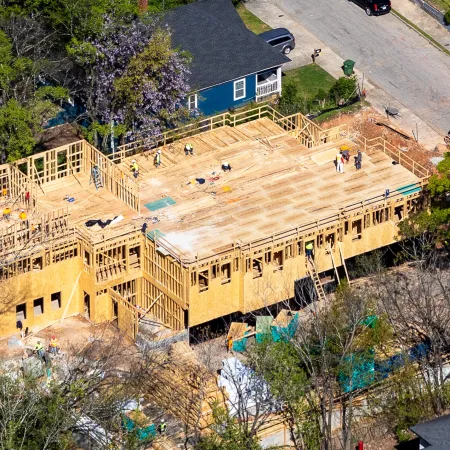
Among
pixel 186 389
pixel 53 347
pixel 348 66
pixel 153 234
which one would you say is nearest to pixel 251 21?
pixel 348 66

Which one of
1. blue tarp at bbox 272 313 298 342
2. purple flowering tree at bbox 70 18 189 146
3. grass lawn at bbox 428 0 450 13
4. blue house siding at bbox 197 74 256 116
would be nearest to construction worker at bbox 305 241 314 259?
blue tarp at bbox 272 313 298 342

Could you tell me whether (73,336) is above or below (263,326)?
above

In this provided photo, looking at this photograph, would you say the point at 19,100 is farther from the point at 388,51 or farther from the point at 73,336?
the point at 388,51

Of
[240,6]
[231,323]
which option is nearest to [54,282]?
[231,323]

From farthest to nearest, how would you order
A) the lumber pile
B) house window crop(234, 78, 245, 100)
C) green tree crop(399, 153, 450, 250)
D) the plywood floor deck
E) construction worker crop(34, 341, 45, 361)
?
house window crop(234, 78, 245, 100) → green tree crop(399, 153, 450, 250) → the plywood floor deck → construction worker crop(34, 341, 45, 361) → the lumber pile

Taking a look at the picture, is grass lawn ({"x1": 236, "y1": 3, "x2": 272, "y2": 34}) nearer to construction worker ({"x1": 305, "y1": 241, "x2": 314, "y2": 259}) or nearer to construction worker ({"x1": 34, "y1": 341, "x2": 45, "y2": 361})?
construction worker ({"x1": 305, "y1": 241, "x2": 314, "y2": 259})

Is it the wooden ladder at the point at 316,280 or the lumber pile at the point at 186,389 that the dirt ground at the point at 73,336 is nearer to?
the lumber pile at the point at 186,389

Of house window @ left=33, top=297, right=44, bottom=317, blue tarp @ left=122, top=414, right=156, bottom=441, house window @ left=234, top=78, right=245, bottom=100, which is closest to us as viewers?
blue tarp @ left=122, top=414, right=156, bottom=441

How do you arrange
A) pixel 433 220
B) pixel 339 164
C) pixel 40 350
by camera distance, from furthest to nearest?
pixel 339 164 → pixel 433 220 → pixel 40 350

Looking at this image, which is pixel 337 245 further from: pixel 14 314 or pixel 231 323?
pixel 14 314
